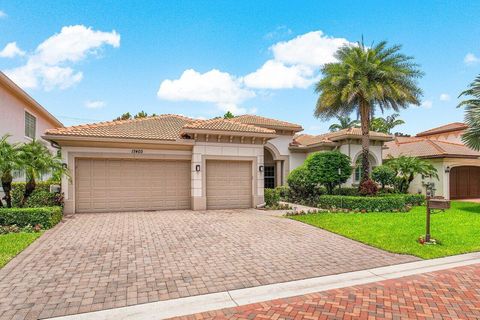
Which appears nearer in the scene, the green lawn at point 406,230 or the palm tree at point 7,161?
the green lawn at point 406,230

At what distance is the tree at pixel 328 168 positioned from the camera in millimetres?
16219

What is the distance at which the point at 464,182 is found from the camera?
73.2ft

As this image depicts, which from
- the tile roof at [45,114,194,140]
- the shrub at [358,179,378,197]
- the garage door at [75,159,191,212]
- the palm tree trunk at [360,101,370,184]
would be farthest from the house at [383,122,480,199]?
the tile roof at [45,114,194,140]

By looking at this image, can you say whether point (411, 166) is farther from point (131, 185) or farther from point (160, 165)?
point (131, 185)

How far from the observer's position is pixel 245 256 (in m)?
6.86

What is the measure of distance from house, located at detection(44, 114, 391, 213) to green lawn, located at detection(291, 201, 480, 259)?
4389mm

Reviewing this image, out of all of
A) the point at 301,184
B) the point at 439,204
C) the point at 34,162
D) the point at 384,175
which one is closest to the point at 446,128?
the point at 384,175

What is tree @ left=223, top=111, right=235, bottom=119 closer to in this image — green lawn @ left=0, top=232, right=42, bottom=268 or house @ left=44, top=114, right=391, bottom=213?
house @ left=44, top=114, right=391, bottom=213

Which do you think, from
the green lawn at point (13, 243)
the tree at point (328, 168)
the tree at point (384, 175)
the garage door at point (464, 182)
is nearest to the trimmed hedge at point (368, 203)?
the tree at point (328, 168)

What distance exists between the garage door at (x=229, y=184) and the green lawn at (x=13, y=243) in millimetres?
7627

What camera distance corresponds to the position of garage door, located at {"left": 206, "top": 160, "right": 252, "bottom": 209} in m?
14.8

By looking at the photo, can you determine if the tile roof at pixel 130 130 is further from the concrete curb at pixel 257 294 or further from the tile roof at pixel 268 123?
the concrete curb at pixel 257 294

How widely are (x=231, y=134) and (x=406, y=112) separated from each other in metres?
11.0

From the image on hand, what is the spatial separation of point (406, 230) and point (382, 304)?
6.47m
